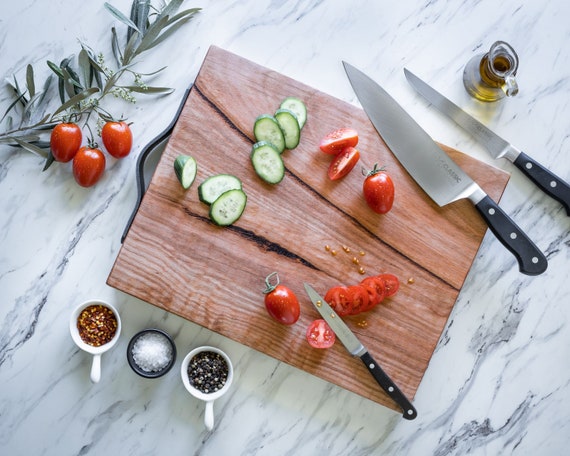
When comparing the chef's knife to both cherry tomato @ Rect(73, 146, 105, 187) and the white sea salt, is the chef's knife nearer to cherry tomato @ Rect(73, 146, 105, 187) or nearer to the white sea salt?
cherry tomato @ Rect(73, 146, 105, 187)

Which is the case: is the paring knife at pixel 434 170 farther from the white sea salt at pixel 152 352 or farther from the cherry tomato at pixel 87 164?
the white sea salt at pixel 152 352

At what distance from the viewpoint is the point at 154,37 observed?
6.76 ft

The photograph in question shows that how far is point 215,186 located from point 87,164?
1.59ft

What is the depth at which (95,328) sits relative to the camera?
201 cm

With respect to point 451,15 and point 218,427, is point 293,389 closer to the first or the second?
point 218,427

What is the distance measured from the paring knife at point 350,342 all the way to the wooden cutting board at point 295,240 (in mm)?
51

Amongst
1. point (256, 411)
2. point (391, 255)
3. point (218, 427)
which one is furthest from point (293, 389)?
point (391, 255)

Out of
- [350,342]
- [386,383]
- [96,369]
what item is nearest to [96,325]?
[96,369]

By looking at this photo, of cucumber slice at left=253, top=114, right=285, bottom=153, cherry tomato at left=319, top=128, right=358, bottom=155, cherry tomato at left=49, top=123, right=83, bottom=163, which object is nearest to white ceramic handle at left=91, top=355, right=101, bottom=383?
cherry tomato at left=49, top=123, right=83, bottom=163

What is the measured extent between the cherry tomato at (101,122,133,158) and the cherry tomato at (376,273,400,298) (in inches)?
41.6

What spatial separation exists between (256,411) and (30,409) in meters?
0.87

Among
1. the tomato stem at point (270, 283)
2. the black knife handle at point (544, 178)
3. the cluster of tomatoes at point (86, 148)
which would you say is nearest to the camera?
the tomato stem at point (270, 283)

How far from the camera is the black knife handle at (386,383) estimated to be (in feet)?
6.41

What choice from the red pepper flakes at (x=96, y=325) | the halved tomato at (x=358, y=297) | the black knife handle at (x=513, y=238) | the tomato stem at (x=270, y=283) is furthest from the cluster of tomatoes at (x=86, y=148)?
the black knife handle at (x=513, y=238)
